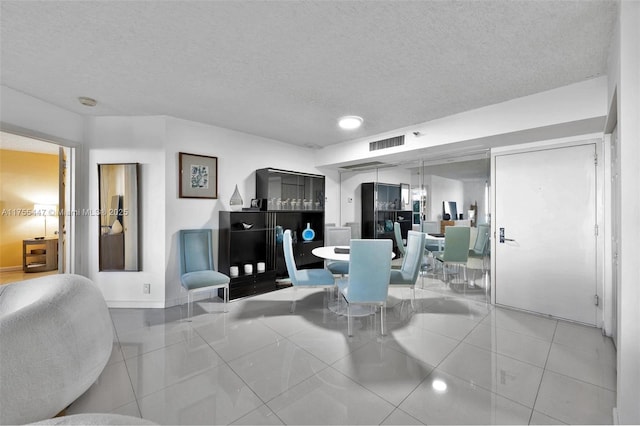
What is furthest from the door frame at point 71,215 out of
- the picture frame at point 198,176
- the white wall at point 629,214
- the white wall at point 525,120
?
the white wall at point 629,214

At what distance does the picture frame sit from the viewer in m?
3.86

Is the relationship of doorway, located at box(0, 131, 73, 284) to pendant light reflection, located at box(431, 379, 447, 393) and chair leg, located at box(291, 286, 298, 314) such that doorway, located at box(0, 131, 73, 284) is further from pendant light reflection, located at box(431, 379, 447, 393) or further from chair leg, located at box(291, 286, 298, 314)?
pendant light reflection, located at box(431, 379, 447, 393)

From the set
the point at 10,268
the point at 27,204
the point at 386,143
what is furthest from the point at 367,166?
the point at 10,268

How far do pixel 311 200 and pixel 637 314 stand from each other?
4354 mm

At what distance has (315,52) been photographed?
218 centimetres

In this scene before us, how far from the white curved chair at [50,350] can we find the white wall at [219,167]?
6.74 ft

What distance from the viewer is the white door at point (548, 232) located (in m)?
3.10

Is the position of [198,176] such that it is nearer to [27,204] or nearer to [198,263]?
[198,263]

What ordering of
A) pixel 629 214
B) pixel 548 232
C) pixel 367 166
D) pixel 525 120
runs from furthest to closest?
pixel 367 166 < pixel 548 232 < pixel 525 120 < pixel 629 214

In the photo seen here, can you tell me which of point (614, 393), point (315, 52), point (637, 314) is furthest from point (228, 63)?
point (614, 393)

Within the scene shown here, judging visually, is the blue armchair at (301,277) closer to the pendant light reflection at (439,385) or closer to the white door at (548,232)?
the pendant light reflection at (439,385)

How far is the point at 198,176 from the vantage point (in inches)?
158

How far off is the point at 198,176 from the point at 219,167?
0.37 metres

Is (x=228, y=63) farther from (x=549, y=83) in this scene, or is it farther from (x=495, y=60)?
(x=549, y=83)
